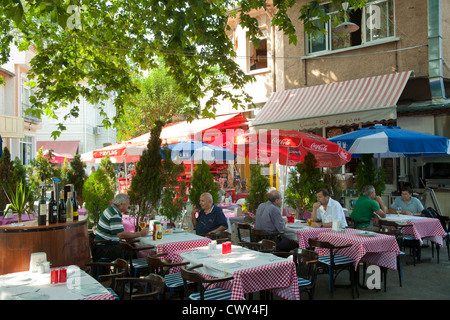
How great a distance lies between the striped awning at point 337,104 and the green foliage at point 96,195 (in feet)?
23.2

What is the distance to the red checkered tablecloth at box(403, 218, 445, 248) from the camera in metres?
7.91

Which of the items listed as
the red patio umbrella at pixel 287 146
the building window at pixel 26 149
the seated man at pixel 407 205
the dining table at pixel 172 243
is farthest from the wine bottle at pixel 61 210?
the building window at pixel 26 149

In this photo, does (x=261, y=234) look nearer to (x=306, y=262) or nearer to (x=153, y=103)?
(x=306, y=262)

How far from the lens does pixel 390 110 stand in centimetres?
1167

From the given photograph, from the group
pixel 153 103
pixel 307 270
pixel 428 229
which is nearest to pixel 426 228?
pixel 428 229

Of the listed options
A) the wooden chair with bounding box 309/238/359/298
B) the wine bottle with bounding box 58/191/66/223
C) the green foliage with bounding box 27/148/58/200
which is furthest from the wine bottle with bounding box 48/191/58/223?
the green foliage with bounding box 27/148/58/200

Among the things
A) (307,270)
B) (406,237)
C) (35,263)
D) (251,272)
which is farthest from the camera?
(406,237)

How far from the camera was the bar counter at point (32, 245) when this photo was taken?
520cm

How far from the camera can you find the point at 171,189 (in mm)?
7625

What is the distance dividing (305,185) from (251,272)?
185 inches

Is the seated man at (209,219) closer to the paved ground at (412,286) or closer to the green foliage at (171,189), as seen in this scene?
the green foliage at (171,189)
